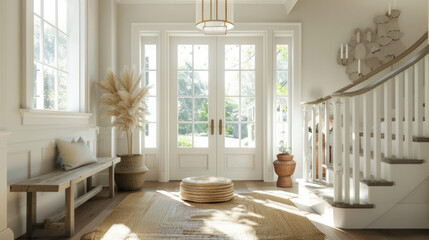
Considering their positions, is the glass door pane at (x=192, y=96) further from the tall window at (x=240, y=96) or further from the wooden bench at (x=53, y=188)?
the wooden bench at (x=53, y=188)

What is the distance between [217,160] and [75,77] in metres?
2.46

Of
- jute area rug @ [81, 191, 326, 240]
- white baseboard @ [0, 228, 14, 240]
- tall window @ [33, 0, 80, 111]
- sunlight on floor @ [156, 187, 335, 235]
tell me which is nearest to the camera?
white baseboard @ [0, 228, 14, 240]

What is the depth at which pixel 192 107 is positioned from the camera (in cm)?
553

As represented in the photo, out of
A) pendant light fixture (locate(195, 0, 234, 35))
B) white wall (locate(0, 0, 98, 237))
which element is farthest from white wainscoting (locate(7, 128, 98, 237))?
pendant light fixture (locate(195, 0, 234, 35))

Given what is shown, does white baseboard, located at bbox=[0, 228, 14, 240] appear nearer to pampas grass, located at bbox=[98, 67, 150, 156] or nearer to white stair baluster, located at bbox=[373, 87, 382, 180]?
pampas grass, located at bbox=[98, 67, 150, 156]

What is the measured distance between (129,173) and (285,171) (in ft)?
7.09

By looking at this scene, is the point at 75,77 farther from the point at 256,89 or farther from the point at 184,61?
the point at 256,89

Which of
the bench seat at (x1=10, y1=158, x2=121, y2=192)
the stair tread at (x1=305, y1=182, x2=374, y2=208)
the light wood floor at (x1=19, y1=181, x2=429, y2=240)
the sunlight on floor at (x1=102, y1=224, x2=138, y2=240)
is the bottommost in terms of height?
the light wood floor at (x1=19, y1=181, x2=429, y2=240)

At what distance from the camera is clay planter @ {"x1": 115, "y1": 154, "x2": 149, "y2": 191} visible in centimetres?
462

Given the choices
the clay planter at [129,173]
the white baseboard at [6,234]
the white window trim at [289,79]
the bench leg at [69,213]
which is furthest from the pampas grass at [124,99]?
the white baseboard at [6,234]

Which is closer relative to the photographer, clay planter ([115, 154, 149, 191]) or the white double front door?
clay planter ([115, 154, 149, 191])

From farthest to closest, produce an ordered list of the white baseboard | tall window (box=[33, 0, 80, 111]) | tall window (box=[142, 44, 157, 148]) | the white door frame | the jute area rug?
tall window (box=[142, 44, 157, 148]) → the white door frame → tall window (box=[33, 0, 80, 111]) → the jute area rug → the white baseboard

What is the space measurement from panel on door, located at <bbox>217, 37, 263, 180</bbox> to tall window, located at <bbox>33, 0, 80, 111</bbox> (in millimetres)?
2195

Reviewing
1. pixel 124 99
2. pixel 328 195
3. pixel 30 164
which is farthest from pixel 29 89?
pixel 328 195
